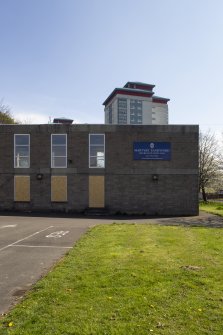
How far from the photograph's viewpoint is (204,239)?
1320cm

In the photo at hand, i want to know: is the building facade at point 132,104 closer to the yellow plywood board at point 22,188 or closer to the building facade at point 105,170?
the building facade at point 105,170

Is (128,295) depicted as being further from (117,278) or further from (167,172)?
(167,172)

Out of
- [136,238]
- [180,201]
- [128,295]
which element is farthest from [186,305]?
[180,201]

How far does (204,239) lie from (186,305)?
7.66 metres

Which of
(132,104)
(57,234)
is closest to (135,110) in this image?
(132,104)

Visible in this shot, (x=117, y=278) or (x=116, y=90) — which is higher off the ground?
(x=116, y=90)

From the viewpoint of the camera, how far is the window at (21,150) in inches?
1142

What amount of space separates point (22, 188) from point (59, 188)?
2.81 metres

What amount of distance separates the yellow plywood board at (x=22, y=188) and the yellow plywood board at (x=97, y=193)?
15.5ft

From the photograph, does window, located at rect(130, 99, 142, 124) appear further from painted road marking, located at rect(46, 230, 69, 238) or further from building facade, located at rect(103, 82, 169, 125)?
painted road marking, located at rect(46, 230, 69, 238)

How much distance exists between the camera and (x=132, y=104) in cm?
12262

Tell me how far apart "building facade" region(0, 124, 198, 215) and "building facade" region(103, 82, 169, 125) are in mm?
92868

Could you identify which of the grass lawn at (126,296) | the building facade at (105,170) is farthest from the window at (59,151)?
the grass lawn at (126,296)

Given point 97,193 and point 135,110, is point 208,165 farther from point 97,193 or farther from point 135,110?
point 135,110
